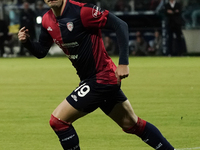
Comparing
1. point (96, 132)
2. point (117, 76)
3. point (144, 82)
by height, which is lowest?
point (144, 82)

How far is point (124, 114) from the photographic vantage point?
549 cm

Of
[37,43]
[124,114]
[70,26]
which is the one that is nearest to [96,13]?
[70,26]

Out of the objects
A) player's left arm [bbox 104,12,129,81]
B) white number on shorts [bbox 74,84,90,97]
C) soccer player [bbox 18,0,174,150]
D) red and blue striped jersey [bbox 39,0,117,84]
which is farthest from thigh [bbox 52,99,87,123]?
player's left arm [bbox 104,12,129,81]

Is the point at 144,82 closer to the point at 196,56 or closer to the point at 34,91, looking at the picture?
the point at 34,91

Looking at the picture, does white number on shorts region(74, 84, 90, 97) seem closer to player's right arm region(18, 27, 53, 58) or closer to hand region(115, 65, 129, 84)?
hand region(115, 65, 129, 84)

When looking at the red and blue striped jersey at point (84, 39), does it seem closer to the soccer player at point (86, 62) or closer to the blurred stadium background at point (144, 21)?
the soccer player at point (86, 62)

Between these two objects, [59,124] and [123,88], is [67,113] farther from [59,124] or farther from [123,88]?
[123,88]

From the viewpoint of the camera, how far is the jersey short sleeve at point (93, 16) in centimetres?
515

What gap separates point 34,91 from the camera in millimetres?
12445

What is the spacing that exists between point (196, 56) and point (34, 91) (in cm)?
1107

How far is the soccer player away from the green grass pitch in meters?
1.58

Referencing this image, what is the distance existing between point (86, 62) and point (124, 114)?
66cm

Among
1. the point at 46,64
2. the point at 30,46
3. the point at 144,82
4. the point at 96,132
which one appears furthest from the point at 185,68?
the point at 30,46

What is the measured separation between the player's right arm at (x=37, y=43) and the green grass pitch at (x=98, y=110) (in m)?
Answer: 1.52
